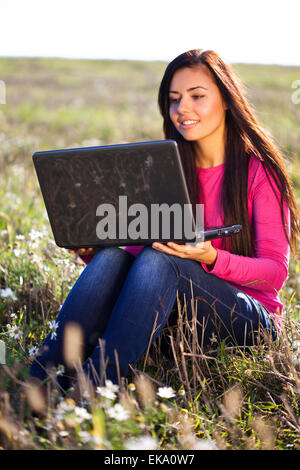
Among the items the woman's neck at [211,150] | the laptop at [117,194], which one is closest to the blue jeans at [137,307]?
the laptop at [117,194]

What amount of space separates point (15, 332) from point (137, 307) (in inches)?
28.8

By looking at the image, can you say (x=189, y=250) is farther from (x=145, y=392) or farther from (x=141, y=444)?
(x=141, y=444)

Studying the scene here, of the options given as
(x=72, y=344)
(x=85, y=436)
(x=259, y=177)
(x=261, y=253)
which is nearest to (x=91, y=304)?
(x=72, y=344)

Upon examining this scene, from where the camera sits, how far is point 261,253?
2277 mm

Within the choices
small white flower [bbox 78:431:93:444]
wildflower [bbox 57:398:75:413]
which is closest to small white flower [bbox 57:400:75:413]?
wildflower [bbox 57:398:75:413]

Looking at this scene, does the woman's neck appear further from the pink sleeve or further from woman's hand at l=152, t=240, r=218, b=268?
woman's hand at l=152, t=240, r=218, b=268

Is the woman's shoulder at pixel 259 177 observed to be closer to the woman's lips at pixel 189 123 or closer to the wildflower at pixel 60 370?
the woman's lips at pixel 189 123

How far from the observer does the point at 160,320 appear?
6.59 ft

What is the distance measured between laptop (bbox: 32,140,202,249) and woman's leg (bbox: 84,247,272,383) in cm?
12

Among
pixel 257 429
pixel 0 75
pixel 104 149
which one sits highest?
pixel 0 75

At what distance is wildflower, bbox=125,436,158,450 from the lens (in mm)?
1487
